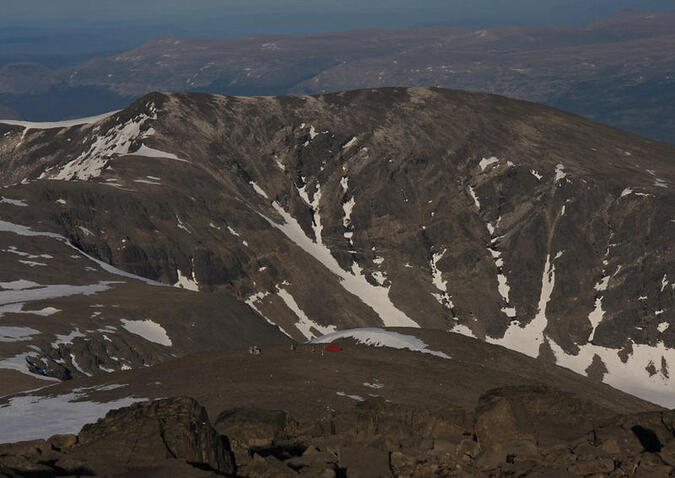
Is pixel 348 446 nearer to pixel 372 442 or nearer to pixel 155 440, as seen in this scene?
pixel 372 442

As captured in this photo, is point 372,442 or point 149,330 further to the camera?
point 149,330

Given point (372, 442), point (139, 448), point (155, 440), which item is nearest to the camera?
point (139, 448)

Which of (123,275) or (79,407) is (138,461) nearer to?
(79,407)

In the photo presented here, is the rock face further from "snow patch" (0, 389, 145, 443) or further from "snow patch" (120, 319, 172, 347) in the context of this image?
"snow patch" (120, 319, 172, 347)

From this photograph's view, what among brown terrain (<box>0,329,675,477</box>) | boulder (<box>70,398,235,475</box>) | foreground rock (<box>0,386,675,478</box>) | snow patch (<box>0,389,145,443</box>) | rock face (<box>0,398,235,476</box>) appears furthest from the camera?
snow patch (<box>0,389,145,443</box>)

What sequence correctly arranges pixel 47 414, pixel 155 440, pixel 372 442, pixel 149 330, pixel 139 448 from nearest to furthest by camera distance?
pixel 139 448
pixel 155 440
pixel 372 442
pixel 47 414
pixel 149 330

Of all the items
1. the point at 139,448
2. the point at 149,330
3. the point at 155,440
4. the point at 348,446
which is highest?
the point at 155,440

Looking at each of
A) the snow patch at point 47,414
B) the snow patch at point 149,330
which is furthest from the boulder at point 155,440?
the snow patch at point 149,330

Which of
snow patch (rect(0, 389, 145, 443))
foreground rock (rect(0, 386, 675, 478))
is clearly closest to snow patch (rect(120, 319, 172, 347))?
snow patch (rect(0, 389, 145, 443))

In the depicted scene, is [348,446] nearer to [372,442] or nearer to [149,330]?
[372,442]

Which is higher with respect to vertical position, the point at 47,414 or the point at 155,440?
the point at 155,440

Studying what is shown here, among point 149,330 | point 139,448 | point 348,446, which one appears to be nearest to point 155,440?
point 139,448
